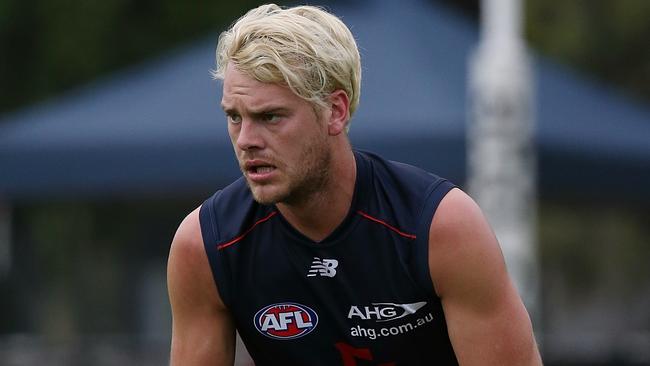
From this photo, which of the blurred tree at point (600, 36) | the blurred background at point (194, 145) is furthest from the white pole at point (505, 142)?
the blurred tree at point (600, 36)

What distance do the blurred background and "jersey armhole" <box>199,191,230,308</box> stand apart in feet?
18.6

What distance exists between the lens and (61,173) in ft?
38.4

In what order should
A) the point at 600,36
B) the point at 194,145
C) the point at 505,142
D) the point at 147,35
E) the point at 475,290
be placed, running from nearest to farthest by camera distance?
the point at 475,290 → the point at 505,142 → the point at 194,145 → the point at 147,35 → the point at 600,36

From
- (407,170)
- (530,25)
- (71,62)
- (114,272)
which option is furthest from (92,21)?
(407,170)

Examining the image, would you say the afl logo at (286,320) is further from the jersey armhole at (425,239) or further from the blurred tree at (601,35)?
the blurred tree at (601,35)

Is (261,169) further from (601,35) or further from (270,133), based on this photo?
(601,35)

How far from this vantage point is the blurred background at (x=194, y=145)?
37.3 ft

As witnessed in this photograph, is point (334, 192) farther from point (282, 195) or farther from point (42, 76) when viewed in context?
point (42, 76)

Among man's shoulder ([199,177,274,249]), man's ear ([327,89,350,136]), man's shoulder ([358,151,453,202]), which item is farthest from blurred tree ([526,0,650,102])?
man's ear ([327,89,350,136])

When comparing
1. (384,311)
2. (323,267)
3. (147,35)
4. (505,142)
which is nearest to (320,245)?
(323,267)

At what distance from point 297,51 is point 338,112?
269mm

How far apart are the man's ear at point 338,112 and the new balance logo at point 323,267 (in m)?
0.38

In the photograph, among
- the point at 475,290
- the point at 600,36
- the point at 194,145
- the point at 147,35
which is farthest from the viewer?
the point at 600,36

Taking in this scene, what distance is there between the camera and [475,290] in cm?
496
